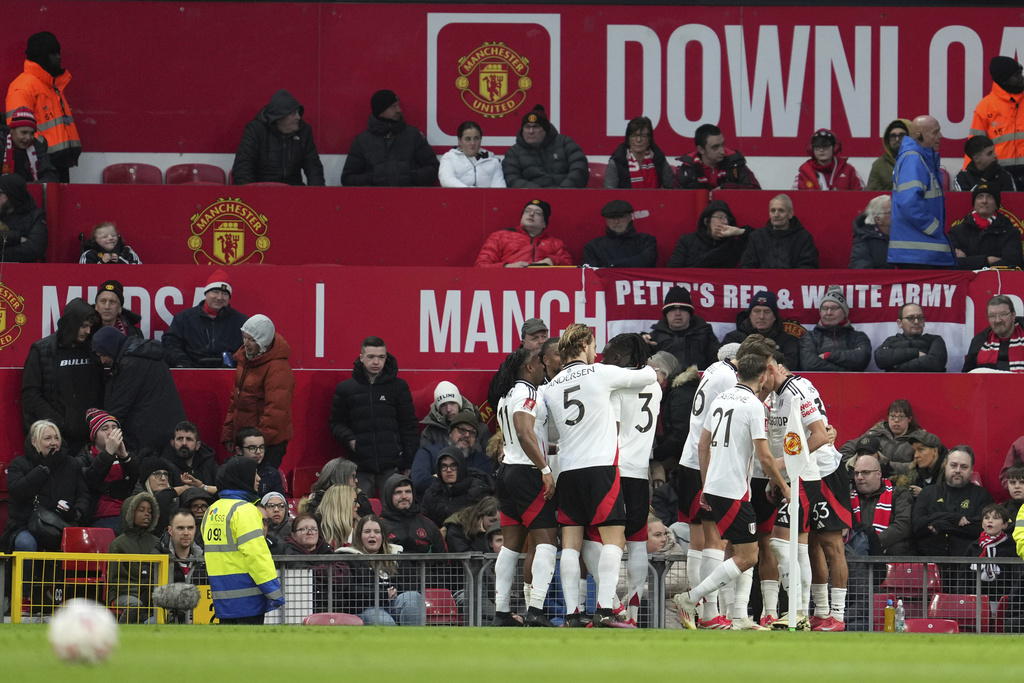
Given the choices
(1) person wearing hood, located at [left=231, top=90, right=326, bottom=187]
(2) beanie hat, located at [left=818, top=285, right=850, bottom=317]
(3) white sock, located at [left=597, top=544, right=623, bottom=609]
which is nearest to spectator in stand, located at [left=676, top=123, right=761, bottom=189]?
(2) beanie hat, located at [left=818, top=285, right=850, bottom=317]

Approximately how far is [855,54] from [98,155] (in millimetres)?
8941

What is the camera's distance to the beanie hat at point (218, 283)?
43.5ft

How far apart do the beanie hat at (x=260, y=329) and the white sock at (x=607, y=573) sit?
4678mm

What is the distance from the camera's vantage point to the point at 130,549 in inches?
403

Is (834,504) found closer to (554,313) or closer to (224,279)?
(554,313)

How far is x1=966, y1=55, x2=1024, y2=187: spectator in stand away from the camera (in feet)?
52.0

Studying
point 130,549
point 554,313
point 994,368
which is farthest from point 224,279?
point 994,368

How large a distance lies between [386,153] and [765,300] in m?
4.60

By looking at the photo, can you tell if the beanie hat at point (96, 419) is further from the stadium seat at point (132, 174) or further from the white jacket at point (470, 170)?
the stadium seat at point (132, 174)

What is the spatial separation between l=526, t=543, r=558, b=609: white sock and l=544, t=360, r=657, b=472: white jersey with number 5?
518 millimetres

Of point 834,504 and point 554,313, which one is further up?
point 554,313

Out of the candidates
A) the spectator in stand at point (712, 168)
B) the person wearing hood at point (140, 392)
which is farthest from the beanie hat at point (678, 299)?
the person wearing hood at point (140, 392)

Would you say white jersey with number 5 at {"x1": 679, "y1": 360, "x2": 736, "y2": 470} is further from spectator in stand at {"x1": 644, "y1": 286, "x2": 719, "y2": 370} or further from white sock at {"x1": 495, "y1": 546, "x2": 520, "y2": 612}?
spectator in stand at {"x1": 644, "y1": 286, "x2": 719, "y2": 370}

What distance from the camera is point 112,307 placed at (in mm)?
12938
